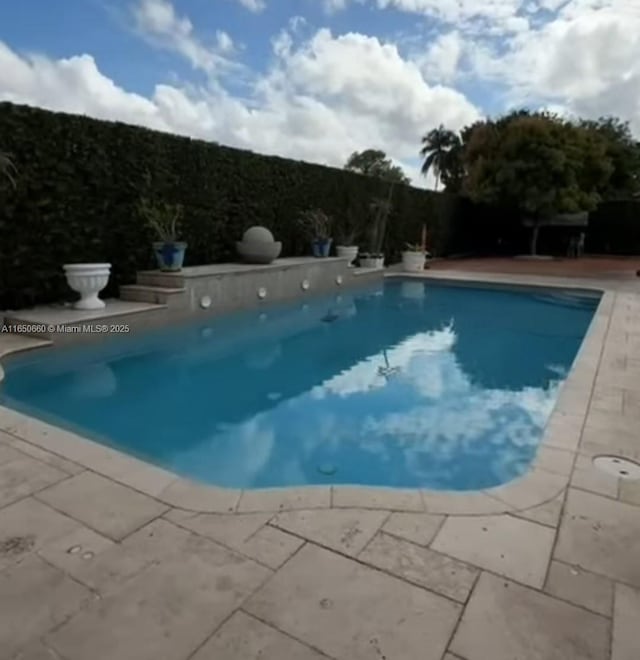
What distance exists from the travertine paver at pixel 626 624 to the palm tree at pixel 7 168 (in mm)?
6632

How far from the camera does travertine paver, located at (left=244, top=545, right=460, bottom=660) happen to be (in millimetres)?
1557

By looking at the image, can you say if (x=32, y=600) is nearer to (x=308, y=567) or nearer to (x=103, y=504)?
(x=103, y=504)

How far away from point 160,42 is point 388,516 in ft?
32.6

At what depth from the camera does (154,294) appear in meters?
7.25

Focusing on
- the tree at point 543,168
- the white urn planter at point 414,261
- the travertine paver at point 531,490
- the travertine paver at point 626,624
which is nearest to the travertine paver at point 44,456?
the travertine paver at point 531,490

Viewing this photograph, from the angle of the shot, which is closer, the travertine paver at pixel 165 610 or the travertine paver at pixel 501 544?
the travertine paver at pixel 165 610

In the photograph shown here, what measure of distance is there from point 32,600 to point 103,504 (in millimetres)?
634

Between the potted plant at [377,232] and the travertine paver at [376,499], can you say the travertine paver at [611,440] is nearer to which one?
the travertine paver at [376,499]

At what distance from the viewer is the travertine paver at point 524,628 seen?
1540 mm

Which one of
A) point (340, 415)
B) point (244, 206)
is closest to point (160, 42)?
point (244, 206)

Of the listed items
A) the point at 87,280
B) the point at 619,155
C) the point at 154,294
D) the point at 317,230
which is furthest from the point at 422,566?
the point at 619,155

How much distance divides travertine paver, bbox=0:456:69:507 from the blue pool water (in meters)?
0.82

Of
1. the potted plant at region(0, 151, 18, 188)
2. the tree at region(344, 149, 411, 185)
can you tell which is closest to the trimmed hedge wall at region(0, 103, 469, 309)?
the potted plant at region(0, 151, 18, 188)

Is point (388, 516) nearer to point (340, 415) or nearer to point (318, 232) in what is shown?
point (340, 415)
